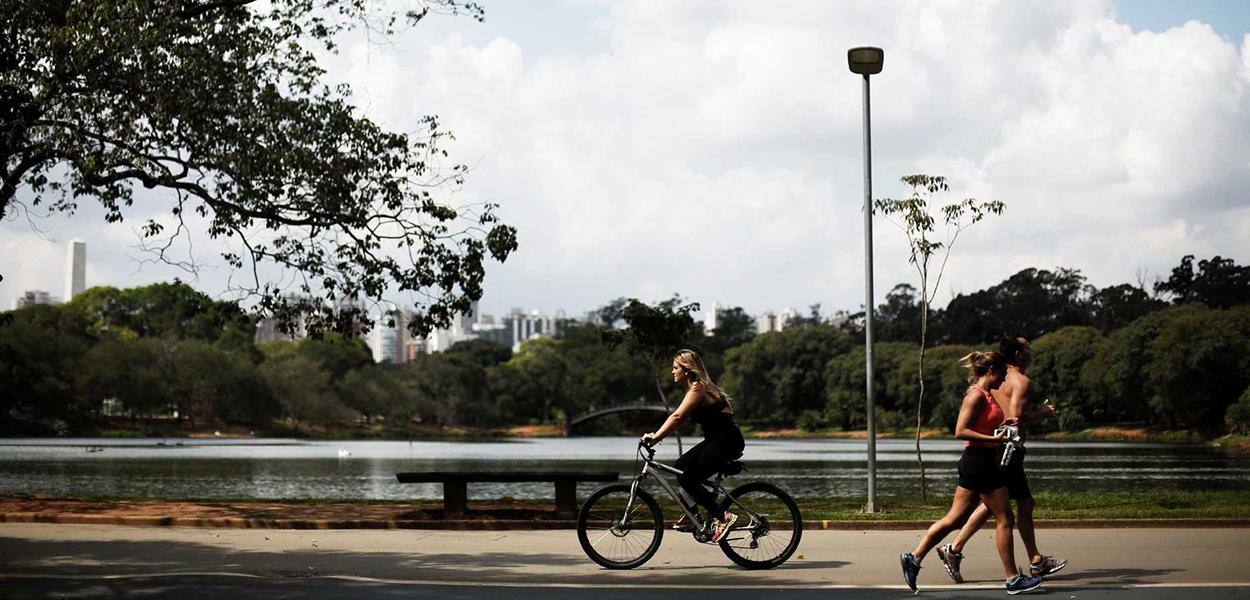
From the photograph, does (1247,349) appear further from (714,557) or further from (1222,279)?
(714,557)

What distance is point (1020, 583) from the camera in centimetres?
973

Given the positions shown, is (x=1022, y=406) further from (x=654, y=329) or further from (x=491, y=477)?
(x=654, y=329)

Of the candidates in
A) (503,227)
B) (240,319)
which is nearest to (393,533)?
(503,227)

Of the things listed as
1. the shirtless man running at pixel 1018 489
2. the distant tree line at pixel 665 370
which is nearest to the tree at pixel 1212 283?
the distant tree line at pixel 665 370

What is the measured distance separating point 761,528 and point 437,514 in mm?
5400

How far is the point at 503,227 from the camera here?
2134 cm

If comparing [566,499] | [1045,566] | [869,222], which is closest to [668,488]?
[1045,566]

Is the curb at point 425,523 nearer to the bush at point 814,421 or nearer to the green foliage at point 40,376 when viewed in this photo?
the green foliage at point 40,376

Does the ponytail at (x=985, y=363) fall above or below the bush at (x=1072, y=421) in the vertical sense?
above

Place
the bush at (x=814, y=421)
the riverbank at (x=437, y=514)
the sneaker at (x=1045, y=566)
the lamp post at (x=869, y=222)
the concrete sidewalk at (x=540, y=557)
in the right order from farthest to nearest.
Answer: the bush at (x=814, y=421) < the lamp post at (x=869, y=222) < the riverbank at (x=437, y=514) < the concrete sidewalk at (x=540, y=557) < the sneaker at (x=1045, y=566)

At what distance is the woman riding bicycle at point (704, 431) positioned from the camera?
35.4 feet

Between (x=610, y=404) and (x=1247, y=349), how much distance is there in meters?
82.5

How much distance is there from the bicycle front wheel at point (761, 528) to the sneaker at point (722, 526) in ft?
0.22

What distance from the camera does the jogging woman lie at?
33.3 feet
